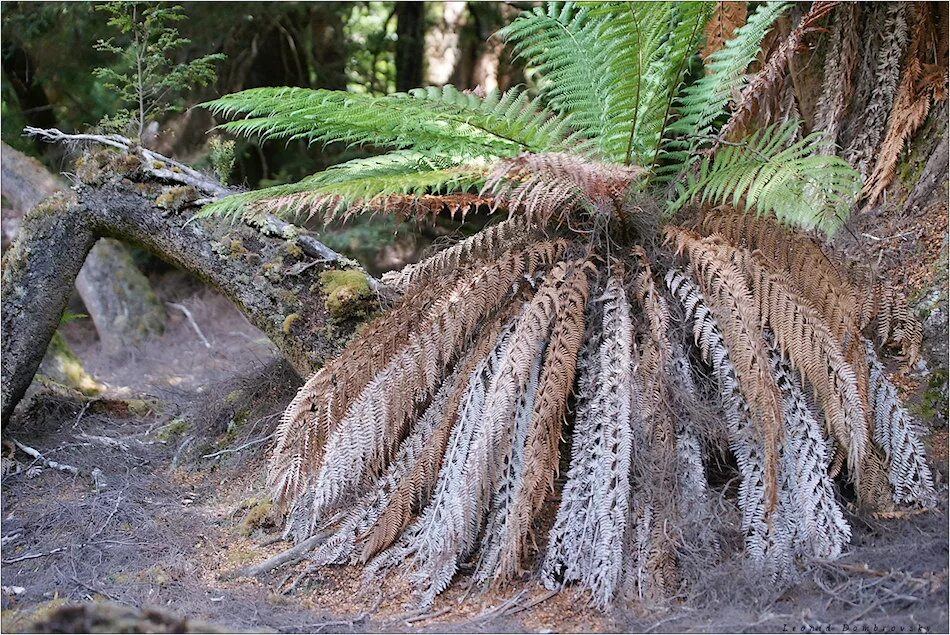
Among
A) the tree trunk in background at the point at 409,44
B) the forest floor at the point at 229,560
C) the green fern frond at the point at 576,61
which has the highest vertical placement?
the tree trunk in background at the point at 409,44

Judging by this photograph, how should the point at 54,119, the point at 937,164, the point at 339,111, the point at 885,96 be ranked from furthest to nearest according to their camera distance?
the point at 54,119 → the point at 885,96 → the point at 937,164 → the point at 339,111

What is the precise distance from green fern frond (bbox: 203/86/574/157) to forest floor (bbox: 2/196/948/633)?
1.35 meters

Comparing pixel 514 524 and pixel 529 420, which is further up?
pixel 529 420

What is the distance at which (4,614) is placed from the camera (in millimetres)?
2260

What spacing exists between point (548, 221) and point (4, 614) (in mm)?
1999

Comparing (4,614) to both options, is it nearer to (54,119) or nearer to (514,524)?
(514,524)

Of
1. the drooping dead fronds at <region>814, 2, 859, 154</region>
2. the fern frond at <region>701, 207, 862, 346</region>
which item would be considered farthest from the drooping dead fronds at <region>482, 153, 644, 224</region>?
the drooping dead fronds at <region>814, 2, 859, 154</region>

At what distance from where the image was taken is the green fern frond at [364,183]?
2.47 m

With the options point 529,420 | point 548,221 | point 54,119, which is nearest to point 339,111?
point 548,221

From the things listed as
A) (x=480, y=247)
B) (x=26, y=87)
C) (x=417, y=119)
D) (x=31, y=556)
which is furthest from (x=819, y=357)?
(x=26, y=87)

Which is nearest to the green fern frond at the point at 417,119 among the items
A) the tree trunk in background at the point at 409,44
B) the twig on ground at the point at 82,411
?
the twig on ground at the point at 82,411

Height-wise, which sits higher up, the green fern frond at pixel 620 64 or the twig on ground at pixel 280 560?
the green fern frond at pixel 620 64

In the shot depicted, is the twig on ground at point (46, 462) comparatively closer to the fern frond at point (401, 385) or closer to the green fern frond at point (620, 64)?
the fern frond at point (401, 385)

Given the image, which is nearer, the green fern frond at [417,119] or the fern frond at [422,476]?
the fern frond at [422,476]
